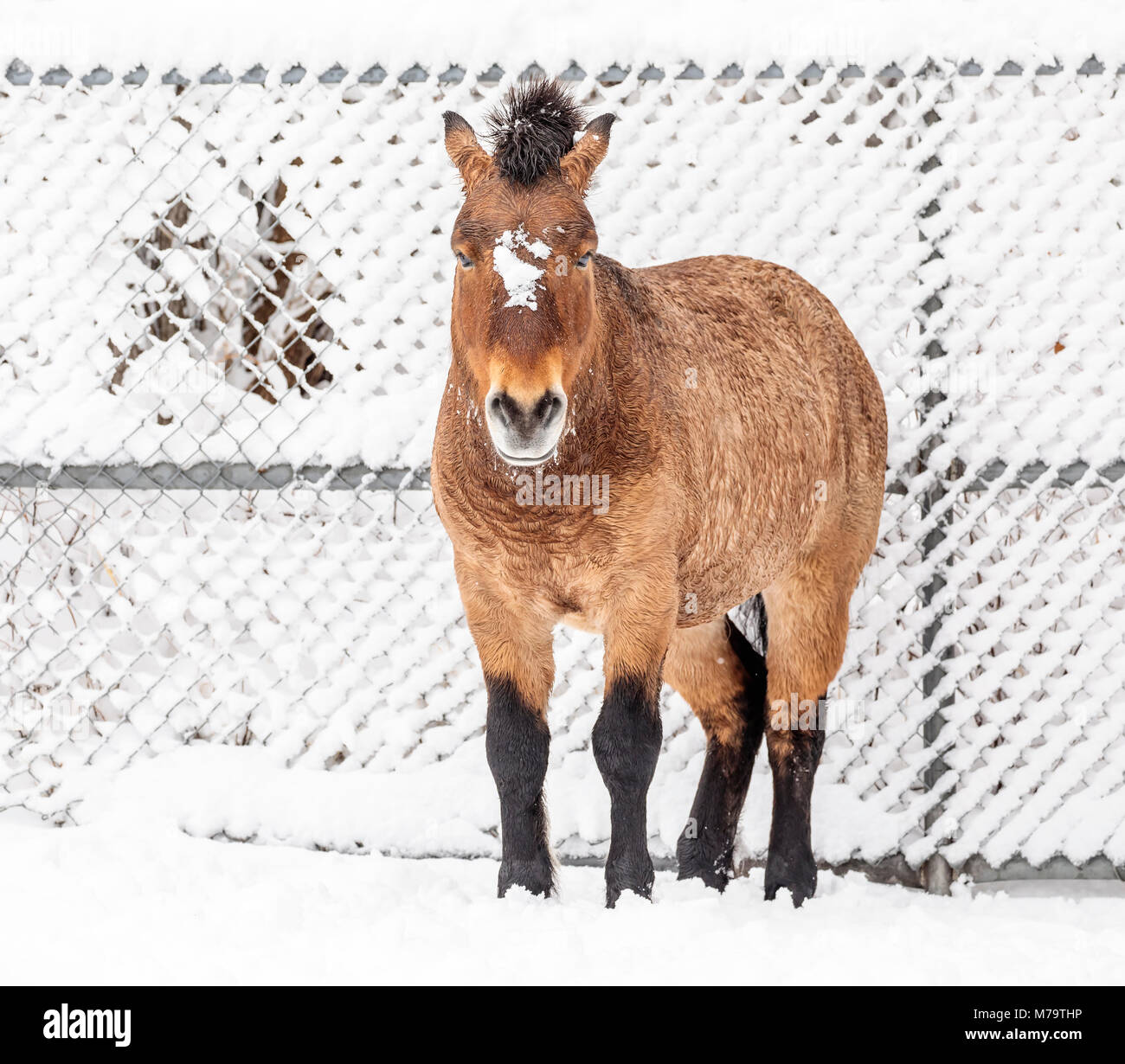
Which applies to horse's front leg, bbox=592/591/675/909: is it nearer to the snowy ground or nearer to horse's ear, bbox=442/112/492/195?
the snowy ground

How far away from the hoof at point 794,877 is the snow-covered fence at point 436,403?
453mm

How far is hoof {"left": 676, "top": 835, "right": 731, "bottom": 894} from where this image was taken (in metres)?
3.90

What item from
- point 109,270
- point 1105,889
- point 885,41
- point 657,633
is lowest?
point 1105,889

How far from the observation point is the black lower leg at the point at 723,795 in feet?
12.8

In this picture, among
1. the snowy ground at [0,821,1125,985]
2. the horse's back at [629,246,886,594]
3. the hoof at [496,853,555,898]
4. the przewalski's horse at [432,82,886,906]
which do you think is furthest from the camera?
the horse's back at [629,246,886,594]

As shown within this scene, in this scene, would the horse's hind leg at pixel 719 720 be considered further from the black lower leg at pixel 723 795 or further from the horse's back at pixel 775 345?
the horse's back at pixel 775 345

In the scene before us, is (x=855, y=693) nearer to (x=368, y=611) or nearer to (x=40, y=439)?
(x=368, y=611)

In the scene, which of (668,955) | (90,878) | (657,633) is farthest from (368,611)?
(668,955)

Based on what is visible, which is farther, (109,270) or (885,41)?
(109,270)

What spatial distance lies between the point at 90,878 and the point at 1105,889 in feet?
11.7

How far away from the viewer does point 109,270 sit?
4.85 m

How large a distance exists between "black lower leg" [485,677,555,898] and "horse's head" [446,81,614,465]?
86 cm

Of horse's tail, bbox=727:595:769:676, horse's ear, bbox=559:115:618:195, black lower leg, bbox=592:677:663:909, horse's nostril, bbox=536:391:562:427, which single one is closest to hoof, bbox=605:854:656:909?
black lower leg, bbox=592:677:663:909

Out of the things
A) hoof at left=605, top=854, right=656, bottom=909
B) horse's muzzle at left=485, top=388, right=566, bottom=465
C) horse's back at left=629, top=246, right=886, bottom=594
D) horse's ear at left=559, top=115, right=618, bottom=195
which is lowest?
hoof at left=605, top=854, right=656, bottom=909
